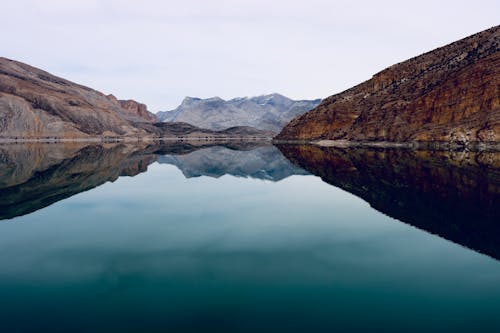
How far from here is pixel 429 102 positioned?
346ft

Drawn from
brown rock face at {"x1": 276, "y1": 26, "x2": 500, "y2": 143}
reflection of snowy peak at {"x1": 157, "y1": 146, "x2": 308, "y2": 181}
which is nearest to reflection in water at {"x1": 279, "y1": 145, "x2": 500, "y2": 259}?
reflection of snowy peak at {"x1": 157, "y1": 146, "x2": 308, "y2": 181}

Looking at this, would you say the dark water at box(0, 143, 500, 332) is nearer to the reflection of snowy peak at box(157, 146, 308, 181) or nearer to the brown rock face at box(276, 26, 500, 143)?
the reflection of snowy peak at box(157, 146, 308, 181)

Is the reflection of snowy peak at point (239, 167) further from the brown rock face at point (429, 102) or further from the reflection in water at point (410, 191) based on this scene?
the brown rock face at point (429, 102)

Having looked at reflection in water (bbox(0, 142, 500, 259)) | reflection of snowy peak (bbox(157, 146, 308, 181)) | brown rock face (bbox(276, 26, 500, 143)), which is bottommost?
reflection of snowy peak (bbox(157, 146, 308, 181))

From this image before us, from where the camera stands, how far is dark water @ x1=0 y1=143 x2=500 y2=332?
10.2 metres

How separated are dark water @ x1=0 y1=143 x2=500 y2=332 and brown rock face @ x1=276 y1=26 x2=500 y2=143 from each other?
72805 millimetres

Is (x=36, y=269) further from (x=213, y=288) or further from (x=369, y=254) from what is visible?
(x=369, y=254)

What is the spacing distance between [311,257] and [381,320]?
545 cm

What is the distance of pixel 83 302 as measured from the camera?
11.2 m

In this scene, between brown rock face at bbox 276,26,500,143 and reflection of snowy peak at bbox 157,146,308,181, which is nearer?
reflection of snowy peak at bbox 157,146,308,181

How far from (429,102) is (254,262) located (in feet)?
348

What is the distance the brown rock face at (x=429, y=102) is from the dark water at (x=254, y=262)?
7280 cm

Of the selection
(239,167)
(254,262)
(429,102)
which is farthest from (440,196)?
(429,102)

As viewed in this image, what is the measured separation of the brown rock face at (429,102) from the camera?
Result: 9112 cm
